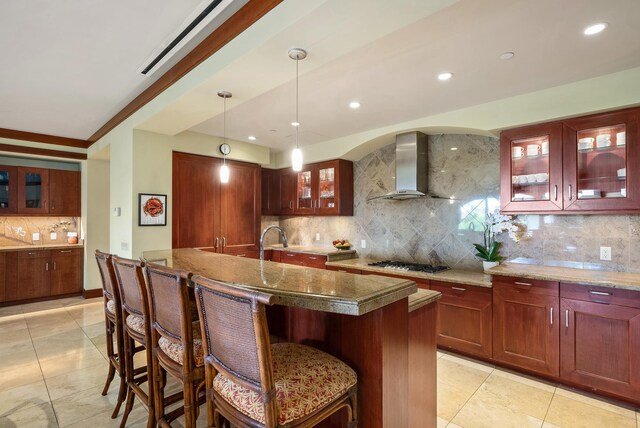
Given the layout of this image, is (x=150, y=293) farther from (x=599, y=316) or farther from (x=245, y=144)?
(x=245, y=144)

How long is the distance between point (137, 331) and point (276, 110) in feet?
8.22

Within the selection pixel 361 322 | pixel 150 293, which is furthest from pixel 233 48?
pixel 361 322

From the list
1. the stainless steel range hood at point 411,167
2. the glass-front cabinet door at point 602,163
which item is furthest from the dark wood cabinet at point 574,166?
the stainless steel range hood at point 411,167

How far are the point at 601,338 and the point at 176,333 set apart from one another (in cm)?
310

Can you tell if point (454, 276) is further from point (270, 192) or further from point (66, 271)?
point (66, 271)

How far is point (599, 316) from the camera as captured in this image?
245cm

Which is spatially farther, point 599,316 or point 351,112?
point 351,112

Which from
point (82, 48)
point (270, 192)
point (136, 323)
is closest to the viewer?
point (136, 323)

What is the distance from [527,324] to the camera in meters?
2.78

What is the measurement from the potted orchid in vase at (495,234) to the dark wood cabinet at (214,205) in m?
3.38

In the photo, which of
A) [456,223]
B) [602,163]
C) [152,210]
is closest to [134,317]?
[152,210]

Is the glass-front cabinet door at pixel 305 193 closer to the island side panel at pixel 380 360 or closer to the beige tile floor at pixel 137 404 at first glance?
the beige tile floor at pixel 137 404

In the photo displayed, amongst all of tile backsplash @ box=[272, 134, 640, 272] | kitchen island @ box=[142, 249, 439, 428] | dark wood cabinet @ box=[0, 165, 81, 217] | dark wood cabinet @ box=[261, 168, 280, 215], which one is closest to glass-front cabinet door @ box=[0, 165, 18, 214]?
dark wood cabinet @ box=[0, 165, 81, 217]

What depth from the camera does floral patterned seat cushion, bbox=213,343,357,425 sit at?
1146 millimetres
